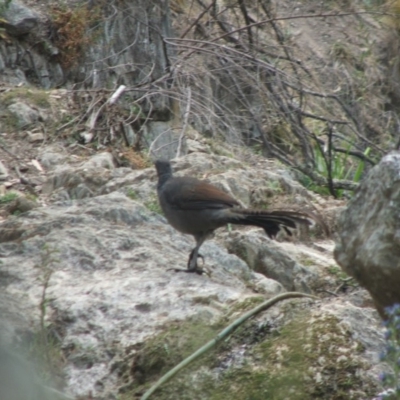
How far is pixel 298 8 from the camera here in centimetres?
1573

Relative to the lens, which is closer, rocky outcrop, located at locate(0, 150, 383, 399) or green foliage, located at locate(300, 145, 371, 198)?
rocky outcrop, located at locate(0, 150, 383, 399)

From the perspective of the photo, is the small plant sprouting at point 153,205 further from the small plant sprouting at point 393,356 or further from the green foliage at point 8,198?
the small plant sprouting at point 393,356

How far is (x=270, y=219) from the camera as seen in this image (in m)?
5.12

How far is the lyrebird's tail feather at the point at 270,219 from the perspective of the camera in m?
5.03

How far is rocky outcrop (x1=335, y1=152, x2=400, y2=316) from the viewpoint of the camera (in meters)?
3.80

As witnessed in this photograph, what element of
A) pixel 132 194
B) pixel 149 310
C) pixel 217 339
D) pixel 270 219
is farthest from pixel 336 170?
pixel 217 339

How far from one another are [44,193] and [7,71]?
3084 mm

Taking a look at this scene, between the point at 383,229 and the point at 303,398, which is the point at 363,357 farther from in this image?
the point at 383,229

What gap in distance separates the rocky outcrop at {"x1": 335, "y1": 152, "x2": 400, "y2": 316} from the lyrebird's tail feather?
79cm

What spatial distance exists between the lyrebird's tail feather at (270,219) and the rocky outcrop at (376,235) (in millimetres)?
790

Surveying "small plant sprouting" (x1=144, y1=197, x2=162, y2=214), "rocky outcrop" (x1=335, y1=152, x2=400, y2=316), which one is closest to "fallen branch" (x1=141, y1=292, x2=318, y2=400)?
"rocky outcrop" (x1=335, y1=152, x2=400, y2=316)

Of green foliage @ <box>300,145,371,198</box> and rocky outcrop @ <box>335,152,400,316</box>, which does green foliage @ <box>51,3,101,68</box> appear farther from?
rocky outcrop @ <box>335,152,400,316</box>

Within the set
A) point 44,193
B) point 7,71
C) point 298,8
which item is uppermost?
point 298,8

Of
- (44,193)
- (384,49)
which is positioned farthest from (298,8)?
(44,193)
